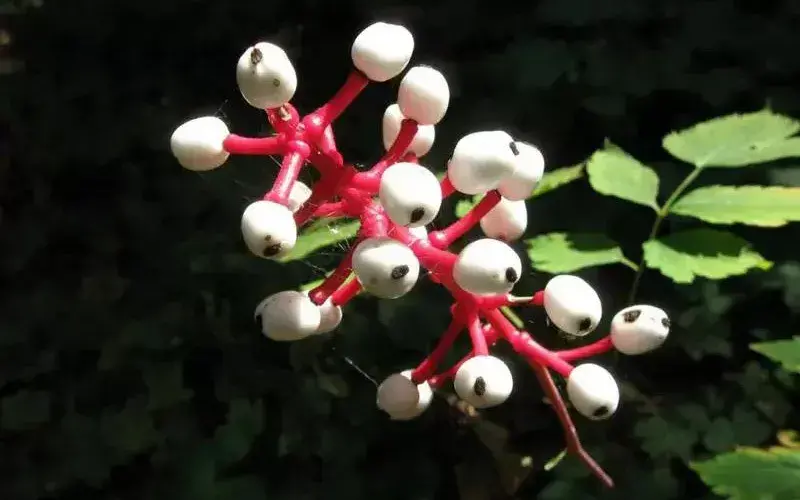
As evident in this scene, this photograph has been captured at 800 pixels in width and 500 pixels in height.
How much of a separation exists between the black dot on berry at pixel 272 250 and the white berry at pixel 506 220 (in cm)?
20

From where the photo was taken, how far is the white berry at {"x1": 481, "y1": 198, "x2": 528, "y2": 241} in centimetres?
61

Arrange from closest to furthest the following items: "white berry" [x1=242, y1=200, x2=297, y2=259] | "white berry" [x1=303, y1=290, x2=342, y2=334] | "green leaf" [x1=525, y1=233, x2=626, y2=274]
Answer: "white berry" [x1=242, y1=200, x2=297, y2=259] → "white berry" [x1=303, y1=290, x2=342, y2=334] → "green leaf" [x1=525, y1=233, x2=626, y2=274]

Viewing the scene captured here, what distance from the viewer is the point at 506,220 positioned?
0.61 meters

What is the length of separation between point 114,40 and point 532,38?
2.92 feet

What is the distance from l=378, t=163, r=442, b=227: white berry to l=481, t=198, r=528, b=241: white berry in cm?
15

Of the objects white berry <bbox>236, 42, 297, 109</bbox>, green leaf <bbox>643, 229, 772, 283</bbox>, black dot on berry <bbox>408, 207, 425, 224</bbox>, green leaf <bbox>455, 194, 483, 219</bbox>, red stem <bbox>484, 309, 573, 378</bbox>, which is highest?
white berry <bbox>236, 42, 297, 109</bbox>

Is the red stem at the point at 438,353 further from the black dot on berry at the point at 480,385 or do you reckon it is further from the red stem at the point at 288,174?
the red stem at the point at 288,174

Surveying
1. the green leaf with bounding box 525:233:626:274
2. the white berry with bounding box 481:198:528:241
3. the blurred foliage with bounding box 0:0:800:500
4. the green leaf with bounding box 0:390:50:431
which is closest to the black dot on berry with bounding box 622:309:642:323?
the white berry with bounding box 481:198:528:241

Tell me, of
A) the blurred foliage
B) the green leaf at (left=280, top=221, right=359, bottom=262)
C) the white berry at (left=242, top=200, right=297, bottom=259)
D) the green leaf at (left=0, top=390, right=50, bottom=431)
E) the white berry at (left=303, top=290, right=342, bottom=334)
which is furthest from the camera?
the green leaf at (left=0, top=390, right=50, bottom=431)

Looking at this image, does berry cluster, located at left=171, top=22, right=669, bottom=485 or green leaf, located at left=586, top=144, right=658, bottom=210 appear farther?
green leaf, located at left=586, top=144, right=658, bottom=210

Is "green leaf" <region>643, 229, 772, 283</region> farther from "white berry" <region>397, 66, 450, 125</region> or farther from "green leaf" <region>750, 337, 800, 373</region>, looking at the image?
"white berry" <region>397, 66, 450, 125</region>

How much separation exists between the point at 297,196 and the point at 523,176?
16cm

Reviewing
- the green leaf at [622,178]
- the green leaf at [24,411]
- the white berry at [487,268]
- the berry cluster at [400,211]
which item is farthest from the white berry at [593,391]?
the green leaf at [24,411]

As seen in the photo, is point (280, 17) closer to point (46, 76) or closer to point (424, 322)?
point (46, 76)
